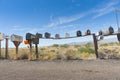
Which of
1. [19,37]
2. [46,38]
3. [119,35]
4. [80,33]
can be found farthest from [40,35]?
[119,35]

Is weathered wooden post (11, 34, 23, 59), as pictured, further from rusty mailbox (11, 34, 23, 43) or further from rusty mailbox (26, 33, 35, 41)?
rusty mailbox (26, 33, 35, 41)

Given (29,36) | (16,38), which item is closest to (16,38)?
(16,38)

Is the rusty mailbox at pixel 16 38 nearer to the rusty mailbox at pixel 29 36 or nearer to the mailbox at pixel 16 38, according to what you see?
the mailbox at pixel 16 38

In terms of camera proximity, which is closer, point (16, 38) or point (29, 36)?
point (29, 36)

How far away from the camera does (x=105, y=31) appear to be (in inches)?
622

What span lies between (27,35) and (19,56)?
1.60 metres

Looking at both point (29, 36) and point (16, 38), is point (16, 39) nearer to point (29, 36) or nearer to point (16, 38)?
point (16, 38)

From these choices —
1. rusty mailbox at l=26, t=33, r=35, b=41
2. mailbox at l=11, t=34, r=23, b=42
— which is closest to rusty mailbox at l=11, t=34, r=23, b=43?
mailbox at l=11, t=34, r=23, b=42

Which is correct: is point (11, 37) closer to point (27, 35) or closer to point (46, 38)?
point (27, 35)

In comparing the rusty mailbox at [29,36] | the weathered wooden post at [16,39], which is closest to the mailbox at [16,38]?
the weathered wooden post at [16,39]

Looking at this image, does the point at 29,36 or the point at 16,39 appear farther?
the point at 16,39

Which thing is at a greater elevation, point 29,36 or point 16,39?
point 29,36

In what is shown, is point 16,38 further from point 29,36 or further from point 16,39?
point 29,36

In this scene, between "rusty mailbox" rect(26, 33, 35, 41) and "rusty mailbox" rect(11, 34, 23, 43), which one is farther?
"rusty mailbox" rect(11, 34, 23, 43)
